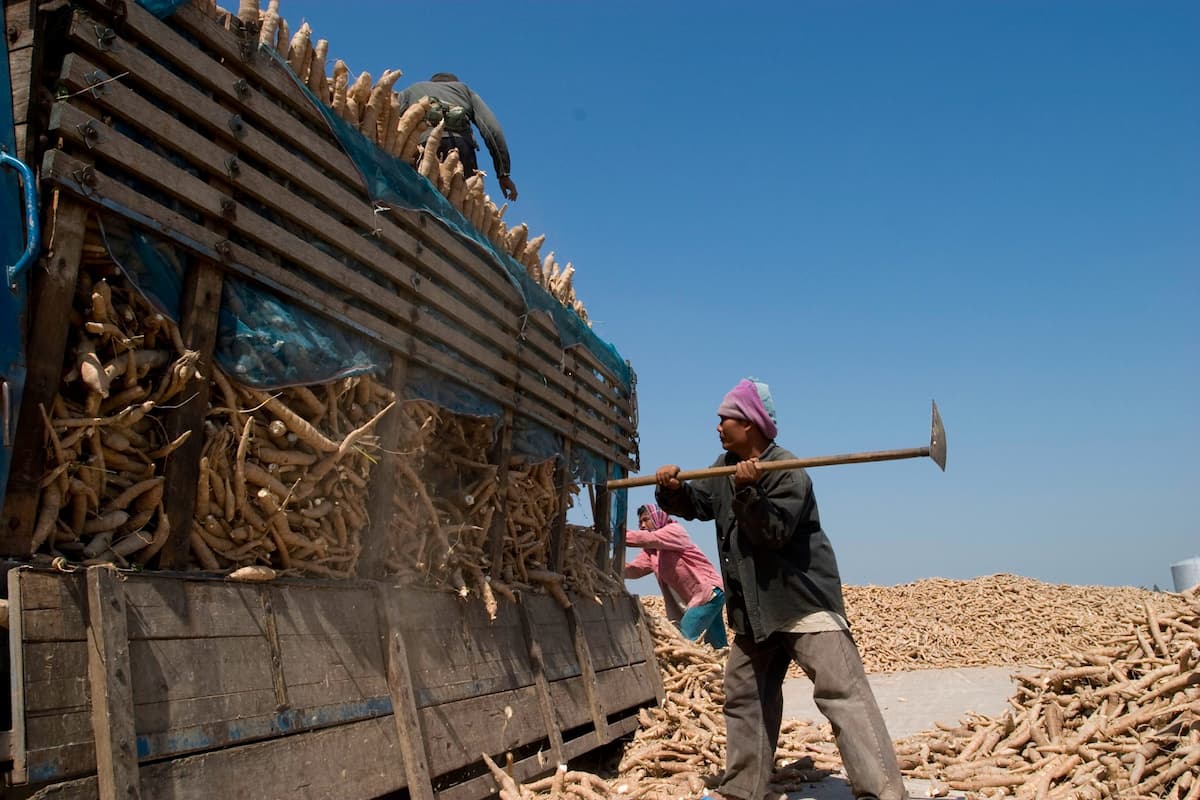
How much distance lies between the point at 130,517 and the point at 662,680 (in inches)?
215

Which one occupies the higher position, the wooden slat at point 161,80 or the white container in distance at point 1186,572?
the wooden slat at point 161,80

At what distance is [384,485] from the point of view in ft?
14.4

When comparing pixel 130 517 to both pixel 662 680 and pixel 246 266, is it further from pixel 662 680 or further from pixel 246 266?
pixel 662 680

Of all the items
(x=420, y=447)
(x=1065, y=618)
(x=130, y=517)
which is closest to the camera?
(x=130, y=517)

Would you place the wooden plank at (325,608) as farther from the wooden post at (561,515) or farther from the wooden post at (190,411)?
the wooden post at (561,515)

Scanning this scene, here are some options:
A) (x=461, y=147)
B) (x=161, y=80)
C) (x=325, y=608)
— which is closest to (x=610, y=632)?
(x=325, y=608)

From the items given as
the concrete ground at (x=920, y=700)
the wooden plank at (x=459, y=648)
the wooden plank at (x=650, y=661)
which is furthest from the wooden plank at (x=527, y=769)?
the concrete ground at (x=920, y=700)

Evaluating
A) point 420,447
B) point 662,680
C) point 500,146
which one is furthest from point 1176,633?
point 500,146

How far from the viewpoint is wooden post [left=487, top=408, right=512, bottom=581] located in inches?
212

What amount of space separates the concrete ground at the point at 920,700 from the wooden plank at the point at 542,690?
133 cm

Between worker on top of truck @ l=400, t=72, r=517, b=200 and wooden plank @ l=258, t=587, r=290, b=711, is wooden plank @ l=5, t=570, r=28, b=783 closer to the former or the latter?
wooden plank @ l=258, t=587, r=290, b=711

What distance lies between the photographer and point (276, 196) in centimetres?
358

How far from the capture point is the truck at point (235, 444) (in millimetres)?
2594

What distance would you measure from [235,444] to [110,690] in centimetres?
112
